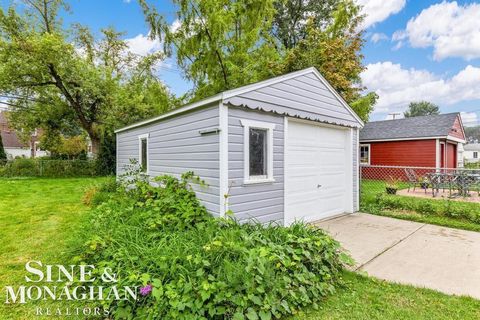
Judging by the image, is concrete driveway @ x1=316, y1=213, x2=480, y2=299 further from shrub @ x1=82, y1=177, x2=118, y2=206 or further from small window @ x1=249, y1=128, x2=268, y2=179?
shrub @ x1=82, y1=177, x2=118, y2=206

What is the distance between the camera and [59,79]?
535 inches

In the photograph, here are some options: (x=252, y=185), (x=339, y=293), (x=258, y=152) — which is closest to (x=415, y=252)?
(x=339, y=293)

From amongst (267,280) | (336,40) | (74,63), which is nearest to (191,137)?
(267,280)

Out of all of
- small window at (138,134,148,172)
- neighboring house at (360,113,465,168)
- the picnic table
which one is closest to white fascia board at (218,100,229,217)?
small window at (138,134,148,172)

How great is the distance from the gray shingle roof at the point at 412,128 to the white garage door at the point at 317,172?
9.07m

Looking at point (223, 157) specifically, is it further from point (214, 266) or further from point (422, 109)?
point (422, 109)

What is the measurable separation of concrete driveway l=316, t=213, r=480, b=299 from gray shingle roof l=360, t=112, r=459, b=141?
958 centimetres

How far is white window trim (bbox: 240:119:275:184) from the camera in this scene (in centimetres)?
419

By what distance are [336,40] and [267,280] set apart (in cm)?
1260

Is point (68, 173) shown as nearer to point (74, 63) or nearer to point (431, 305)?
point (74, 63)

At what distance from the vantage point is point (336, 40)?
12250 mm

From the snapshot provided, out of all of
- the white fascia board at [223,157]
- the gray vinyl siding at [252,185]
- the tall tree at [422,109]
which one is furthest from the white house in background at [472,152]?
the white fascia board at [223,157]

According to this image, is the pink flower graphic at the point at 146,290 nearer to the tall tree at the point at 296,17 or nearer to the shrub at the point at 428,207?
the shrub at the point at 428,207

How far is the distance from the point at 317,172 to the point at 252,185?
2010 millimetres
